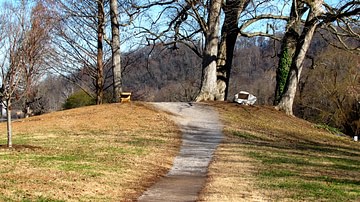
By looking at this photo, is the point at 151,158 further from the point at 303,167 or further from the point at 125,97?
the point at 125,97

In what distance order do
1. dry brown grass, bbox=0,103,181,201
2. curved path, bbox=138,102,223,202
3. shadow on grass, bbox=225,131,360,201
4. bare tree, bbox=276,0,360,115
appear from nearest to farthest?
dry brown grass, bbox=0,103,181,201, curved path, bbox=138,102,223,202, shadow on grass, bbox=225,131,360,201, bare tree, bbox=276,0,360,115

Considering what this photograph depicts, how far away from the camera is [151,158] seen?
1185cm

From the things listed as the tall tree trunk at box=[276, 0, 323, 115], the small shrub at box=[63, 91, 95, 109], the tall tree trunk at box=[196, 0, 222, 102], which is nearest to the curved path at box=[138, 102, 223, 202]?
the tall tree trunk at box=[196, 0, 222, 102]

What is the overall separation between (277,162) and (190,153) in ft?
7.98

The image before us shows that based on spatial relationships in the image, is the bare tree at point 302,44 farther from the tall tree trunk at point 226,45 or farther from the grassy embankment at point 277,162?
the tall tree trunk at point 226,45

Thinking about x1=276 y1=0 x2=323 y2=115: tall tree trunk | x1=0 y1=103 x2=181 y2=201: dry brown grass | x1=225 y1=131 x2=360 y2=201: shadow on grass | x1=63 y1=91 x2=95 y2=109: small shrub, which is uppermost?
x1=276 y1=0 x2=323 y2=115: tall tree trunk

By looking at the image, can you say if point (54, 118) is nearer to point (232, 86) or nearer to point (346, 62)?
point (346, 62)

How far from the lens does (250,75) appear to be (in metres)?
76.6

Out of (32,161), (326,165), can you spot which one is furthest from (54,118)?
(326,165)

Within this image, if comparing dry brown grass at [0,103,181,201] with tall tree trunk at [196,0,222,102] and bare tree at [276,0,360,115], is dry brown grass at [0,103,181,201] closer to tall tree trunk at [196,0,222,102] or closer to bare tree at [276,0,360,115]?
tall tree trunk at [196,0,222,102]

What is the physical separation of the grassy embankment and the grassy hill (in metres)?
0.02

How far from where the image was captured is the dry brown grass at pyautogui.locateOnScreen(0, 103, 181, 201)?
25.5ft

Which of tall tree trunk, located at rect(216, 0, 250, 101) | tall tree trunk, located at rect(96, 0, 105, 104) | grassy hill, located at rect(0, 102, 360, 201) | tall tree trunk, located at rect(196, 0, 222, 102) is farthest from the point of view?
tall tree trunk, located at rect(96, 0, 105, 104)

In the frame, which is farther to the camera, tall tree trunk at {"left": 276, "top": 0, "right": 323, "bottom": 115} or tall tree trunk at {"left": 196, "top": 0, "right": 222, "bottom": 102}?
tall tree trunk at {"left": 196, "top": 0, "right": 222, "bottom": 102}
